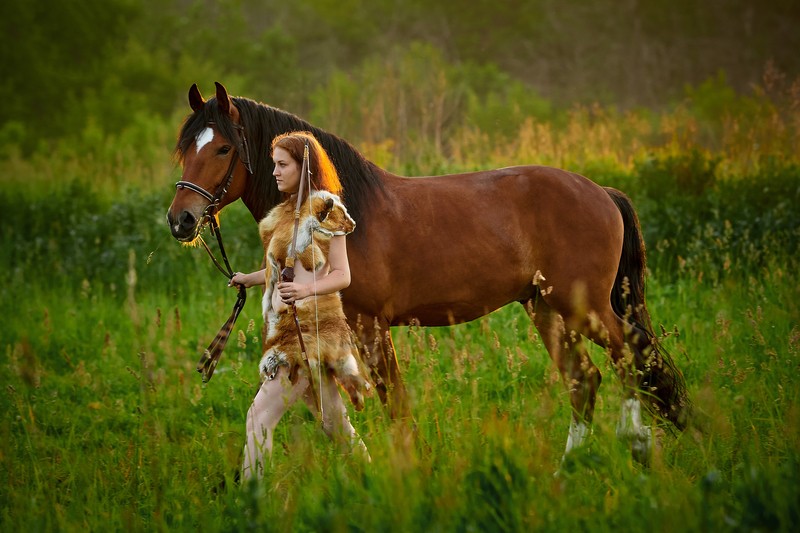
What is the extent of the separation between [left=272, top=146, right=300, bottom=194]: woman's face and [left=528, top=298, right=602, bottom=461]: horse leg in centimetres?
137

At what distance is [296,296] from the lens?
3.20 metres

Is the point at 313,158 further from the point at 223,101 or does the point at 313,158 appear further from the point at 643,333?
the point at 643,333

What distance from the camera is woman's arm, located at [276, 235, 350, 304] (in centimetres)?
320

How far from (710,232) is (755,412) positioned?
9.83ft

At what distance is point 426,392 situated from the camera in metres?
3.43

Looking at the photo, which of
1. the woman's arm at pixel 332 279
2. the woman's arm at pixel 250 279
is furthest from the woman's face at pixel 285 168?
the woman's arm at pixel 250 279

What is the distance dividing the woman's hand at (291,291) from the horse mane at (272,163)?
0.79 metres

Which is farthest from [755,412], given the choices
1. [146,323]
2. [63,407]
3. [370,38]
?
[370,38]

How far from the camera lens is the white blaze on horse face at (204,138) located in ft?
12.5

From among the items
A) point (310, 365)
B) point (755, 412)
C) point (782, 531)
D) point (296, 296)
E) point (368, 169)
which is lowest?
point (755, 412)

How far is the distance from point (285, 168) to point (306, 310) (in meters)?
0.60

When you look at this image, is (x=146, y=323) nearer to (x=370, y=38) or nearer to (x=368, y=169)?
(x=368, y=169)

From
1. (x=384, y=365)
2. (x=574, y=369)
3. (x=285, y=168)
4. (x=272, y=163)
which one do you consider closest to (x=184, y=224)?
(x=272, y=163)

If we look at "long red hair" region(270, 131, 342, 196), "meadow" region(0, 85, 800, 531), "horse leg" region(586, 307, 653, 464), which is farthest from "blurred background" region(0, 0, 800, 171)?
"long red hair" region(270, 131, 342, 196)
